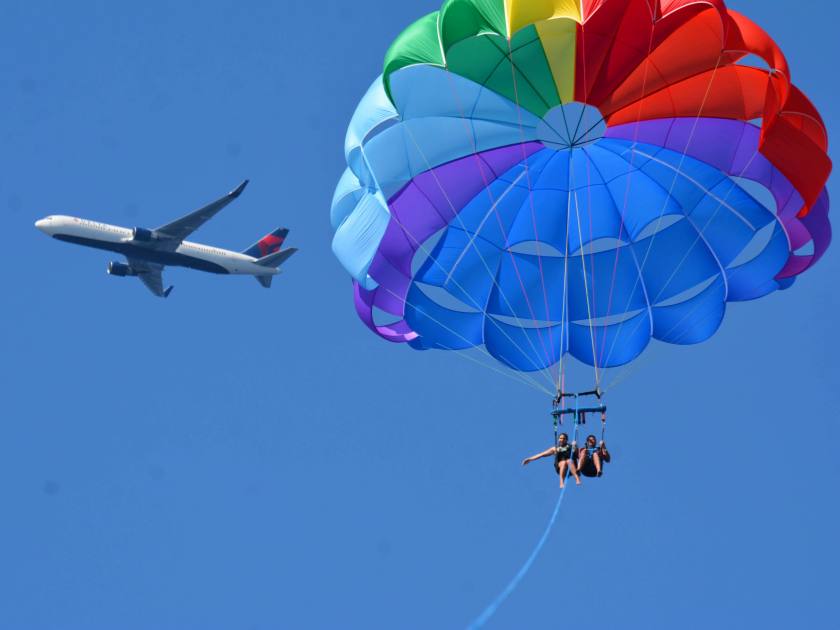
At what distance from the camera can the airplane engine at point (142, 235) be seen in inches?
1849

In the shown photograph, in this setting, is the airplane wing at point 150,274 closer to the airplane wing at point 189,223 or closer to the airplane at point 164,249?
the airplane at point 164,249

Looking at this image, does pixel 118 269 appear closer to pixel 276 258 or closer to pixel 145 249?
pixel 145 249

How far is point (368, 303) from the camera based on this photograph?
21.5m

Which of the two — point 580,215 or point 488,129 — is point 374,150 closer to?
point 488,129

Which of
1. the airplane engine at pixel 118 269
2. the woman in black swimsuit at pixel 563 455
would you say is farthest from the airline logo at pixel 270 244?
the woman in black swimsuit at pixel 563 455

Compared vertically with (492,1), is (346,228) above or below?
below

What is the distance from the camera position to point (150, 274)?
166 ft

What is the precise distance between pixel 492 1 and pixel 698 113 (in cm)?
390

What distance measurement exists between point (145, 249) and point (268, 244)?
734cm

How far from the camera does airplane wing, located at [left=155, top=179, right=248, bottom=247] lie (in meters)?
46.5

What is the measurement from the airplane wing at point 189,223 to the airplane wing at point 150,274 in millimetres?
1522

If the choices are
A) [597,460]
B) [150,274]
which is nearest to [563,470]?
[597,460]

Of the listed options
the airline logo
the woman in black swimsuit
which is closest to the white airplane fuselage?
the airline logo

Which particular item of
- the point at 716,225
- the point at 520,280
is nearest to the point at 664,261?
the point at 716,225
